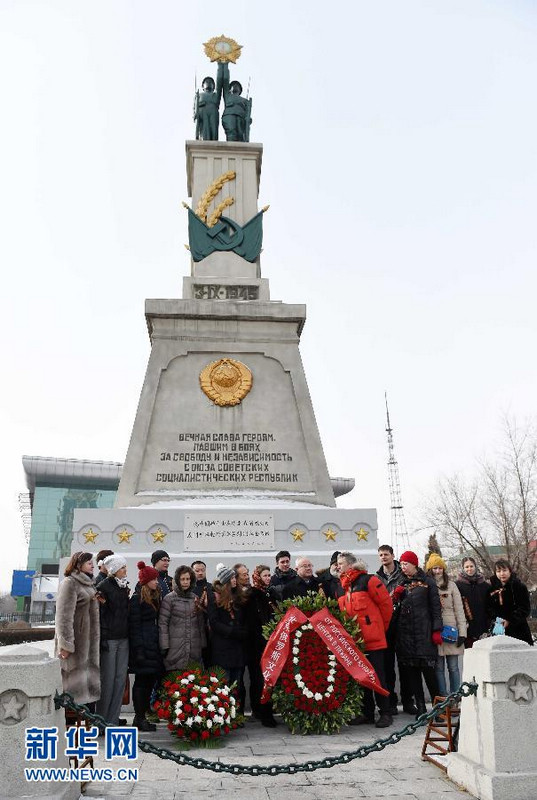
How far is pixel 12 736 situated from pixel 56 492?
7137cm

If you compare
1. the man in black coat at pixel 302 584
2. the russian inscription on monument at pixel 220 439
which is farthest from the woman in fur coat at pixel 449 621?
the russian inscription on monument at pixel 220 439

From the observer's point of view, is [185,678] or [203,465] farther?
[203,465]

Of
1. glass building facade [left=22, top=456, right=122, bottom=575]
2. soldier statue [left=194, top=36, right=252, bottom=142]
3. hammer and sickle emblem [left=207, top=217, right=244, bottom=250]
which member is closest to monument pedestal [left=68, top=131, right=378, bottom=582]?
hammer and sickle emblem [left=207, top=217, right=244, bottom=250]

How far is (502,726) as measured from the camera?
5.07 m

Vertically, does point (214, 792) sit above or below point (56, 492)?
below

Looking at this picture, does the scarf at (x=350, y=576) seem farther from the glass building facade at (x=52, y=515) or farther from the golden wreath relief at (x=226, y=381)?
the glass building facade at (x=52, y=515)

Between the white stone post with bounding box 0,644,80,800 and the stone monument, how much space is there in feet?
20.2


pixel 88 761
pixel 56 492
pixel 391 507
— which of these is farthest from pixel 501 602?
pixel 56 492

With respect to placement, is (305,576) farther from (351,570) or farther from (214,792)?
(214,792)

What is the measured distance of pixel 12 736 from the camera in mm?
4684

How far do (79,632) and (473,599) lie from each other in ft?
16.9

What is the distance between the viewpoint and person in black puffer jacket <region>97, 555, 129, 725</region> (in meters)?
6.96

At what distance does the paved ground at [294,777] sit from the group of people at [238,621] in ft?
2.38

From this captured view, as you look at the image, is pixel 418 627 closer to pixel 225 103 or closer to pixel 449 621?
pixel 449 621
